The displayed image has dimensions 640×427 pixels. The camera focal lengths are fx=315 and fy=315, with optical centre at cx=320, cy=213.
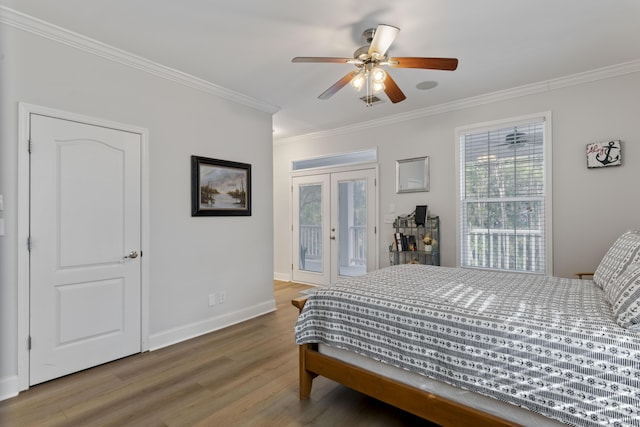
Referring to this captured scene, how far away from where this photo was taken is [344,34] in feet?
8.28

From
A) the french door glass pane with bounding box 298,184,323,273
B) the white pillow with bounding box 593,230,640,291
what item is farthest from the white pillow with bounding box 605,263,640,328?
the french door glass pane with bounding box 298,184,323,273

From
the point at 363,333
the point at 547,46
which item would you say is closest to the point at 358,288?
the point at 363,333

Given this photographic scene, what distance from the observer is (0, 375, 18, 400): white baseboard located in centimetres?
219

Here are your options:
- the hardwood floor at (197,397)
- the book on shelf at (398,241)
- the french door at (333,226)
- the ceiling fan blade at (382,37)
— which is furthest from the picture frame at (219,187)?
the ceiling fan blade at (382,37)

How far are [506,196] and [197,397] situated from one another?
3.77 meters

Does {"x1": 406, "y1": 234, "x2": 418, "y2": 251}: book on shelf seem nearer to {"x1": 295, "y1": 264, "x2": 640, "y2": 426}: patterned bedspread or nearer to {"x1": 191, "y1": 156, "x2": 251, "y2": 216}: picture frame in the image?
{"x1": 295, "y1": 264, "x2": 640, "y2": 426}: patterned bedspread

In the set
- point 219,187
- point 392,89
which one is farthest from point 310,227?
point 392,89

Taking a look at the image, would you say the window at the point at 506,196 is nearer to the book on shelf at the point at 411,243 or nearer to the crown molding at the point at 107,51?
the book on shelf at the point at 411,243

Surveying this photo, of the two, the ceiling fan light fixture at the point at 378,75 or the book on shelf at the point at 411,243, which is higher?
the ceiling fan light fixture at the point at 378,75

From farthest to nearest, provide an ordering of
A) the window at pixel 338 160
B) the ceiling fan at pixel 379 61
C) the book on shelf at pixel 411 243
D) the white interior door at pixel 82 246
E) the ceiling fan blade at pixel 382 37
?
1. the window at pixel 338 160
2. the book on shelf at pixel 411 243
3. the white interior door at pixel 82 246
4. the ceiling fan at pixel 379 61
5. the ceiling fan blade at pixel 382 37

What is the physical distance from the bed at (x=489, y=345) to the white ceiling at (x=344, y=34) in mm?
1694

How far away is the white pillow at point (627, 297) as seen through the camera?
1.38 metres

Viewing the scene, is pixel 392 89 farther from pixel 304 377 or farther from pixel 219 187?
pixel 304 377

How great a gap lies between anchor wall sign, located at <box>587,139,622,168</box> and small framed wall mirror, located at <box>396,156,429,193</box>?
67.2 inches
